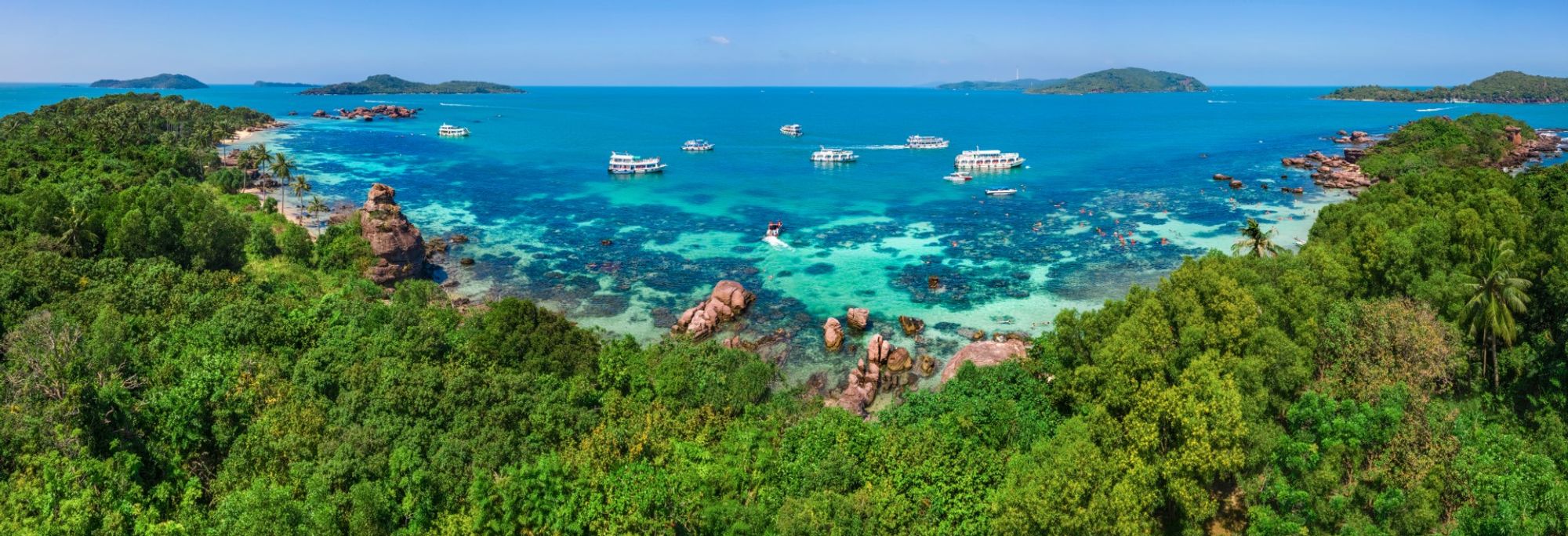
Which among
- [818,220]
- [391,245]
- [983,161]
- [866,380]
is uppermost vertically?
[983,161]

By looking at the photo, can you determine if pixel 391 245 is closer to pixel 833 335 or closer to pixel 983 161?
pixel 833 335

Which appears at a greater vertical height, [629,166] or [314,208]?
[629,166]

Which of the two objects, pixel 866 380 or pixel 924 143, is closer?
pixel 866 380

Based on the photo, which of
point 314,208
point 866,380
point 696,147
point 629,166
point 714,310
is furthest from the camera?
point 696,147

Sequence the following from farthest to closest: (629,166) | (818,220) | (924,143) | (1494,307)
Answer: (924,143) → (629,166) → (818,220) → (1494,307)

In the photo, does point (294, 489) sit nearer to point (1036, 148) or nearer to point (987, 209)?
point (987, 209)

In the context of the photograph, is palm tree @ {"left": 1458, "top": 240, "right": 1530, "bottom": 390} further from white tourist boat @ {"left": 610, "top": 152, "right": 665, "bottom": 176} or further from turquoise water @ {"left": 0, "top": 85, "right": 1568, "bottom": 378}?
white tourist boat @ {"left": 610, "top": 152, "right": 665, "bottom": 176}

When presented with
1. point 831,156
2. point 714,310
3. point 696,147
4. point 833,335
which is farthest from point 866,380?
point 696,147

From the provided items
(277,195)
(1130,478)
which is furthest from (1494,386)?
(277,195)
